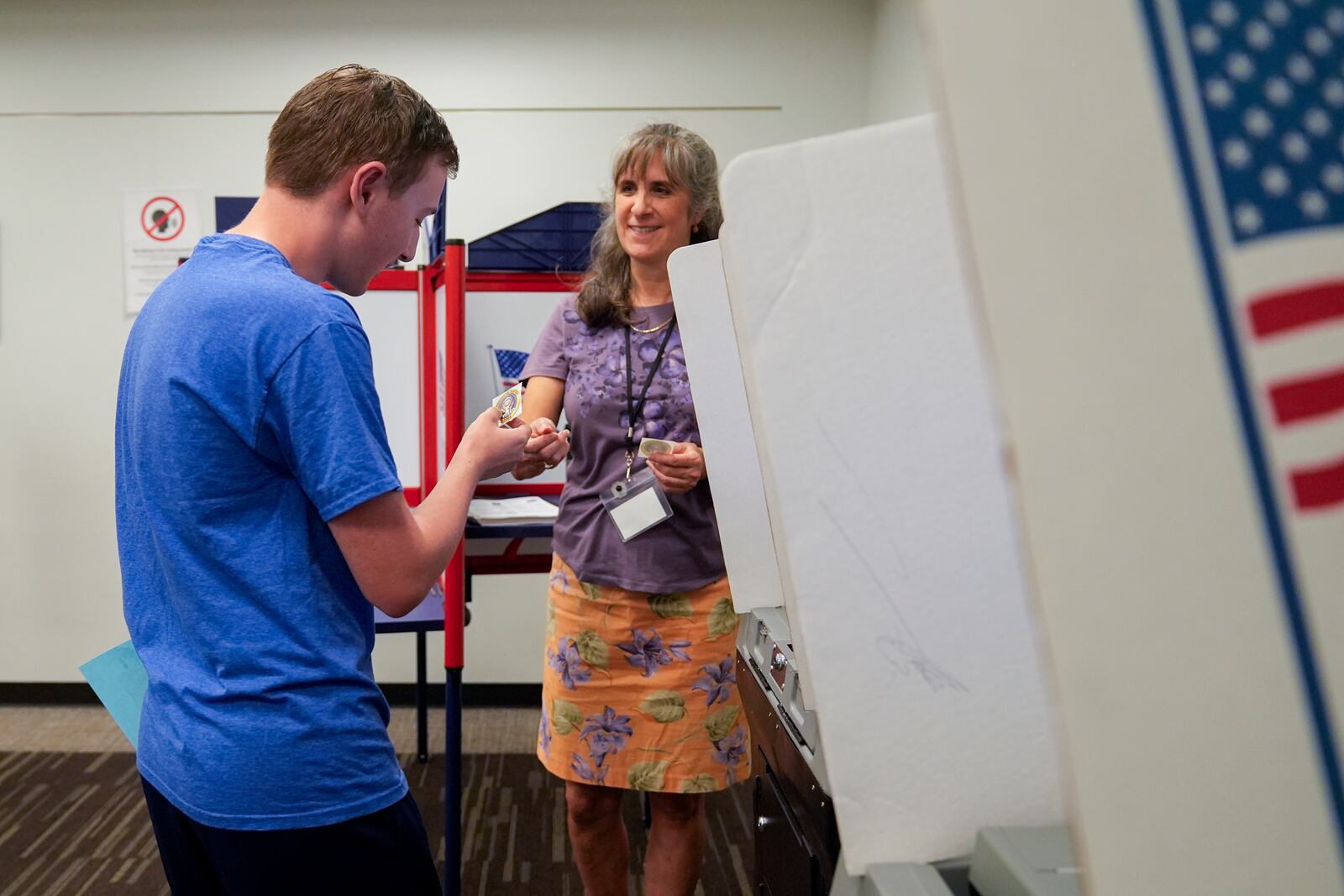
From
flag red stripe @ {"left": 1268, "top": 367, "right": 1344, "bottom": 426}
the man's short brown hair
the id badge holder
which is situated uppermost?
the man's short brown hair

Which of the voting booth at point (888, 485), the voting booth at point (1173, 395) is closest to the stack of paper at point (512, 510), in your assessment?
the voting booth at point (888, 485)

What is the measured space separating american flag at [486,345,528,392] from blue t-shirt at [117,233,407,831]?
1.52m

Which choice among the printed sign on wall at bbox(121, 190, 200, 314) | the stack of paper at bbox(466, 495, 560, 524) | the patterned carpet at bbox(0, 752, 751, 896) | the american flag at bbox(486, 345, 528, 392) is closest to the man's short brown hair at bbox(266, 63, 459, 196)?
the stack of paper at bbox(466, 495, 560, 524)

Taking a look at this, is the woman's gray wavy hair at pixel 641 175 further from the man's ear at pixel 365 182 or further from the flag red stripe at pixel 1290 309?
the flag red stripe at pixel 1290 309

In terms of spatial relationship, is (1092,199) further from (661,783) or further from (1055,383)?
(661,783)

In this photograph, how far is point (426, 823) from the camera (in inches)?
101

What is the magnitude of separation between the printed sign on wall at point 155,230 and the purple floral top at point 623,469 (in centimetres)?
258

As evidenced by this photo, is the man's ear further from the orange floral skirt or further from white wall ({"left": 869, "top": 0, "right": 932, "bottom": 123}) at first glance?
white wall ({"left": 869, "top": 0, "right": 932, "bottom": 123})

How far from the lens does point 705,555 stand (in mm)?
1562

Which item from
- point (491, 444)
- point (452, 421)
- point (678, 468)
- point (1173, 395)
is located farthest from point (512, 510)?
point (1173, 395)

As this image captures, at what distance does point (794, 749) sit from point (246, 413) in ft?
1.83

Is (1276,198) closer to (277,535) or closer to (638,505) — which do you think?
A: (277,535)

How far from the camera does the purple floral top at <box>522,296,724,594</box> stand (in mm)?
1541

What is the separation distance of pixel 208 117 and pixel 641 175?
2.64 m
